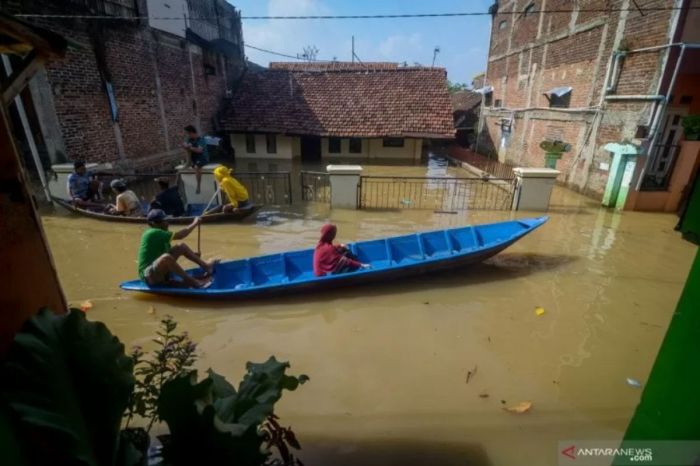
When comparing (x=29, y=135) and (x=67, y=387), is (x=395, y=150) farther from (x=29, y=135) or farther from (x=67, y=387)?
(x=67, y=387)

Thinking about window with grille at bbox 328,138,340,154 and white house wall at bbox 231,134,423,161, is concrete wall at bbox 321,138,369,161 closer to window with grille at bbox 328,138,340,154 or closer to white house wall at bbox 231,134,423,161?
white house wall at bbox 231,134,423,161

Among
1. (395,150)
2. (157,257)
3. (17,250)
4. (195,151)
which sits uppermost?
(17,250)

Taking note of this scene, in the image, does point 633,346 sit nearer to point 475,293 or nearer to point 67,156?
point 475,293

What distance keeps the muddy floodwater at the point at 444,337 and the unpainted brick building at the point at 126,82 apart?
10.1 ft

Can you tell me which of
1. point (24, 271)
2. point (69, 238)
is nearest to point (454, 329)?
point (24, 271)

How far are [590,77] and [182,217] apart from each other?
12965mm

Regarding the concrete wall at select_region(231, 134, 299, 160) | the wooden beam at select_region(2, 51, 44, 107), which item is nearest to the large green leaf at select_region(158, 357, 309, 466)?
the wooden beam at select_region(2, 51, 44, 107)

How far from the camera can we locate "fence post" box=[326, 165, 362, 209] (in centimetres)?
933

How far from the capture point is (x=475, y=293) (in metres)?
5.73

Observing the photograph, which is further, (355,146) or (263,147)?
(355,146)

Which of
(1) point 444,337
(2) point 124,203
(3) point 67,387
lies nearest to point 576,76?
(1) point 444,337

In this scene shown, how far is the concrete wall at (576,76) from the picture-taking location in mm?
9172

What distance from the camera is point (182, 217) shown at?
309 inches

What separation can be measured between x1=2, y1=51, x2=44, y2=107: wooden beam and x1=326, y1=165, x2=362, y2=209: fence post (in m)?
7.19
